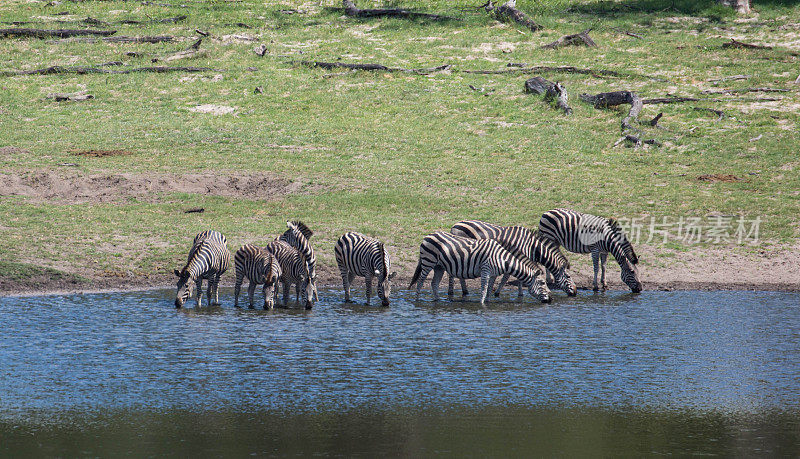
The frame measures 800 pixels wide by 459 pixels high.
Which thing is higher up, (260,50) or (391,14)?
(391,14)

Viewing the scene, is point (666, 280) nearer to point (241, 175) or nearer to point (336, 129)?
point (241, 175)

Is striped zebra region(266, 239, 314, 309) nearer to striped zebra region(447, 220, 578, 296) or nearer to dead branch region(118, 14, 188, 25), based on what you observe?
striped zebra region(447, 220, 578, 296)

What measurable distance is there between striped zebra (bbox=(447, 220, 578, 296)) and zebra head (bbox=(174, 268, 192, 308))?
548 centimetres

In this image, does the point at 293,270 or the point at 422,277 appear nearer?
the point at 293,270

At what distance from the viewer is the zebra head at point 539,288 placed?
18578 millimetres

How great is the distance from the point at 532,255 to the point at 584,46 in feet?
87.4

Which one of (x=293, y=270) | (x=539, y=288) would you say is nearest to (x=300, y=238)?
(x=293, y=270)

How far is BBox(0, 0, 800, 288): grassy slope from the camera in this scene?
958 inches

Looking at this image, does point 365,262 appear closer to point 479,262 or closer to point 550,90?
point 479,262

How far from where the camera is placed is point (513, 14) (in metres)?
48.7

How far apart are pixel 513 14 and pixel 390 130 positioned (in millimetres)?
17979

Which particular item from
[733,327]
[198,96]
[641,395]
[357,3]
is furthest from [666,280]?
[357,3]

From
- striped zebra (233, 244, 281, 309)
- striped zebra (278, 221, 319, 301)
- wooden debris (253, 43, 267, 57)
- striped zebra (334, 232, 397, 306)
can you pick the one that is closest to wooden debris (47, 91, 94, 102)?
wooden debris (253, 43, 267, 57)

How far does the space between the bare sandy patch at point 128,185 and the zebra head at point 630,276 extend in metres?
11.0
